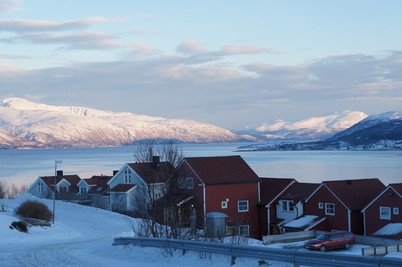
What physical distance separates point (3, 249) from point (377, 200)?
25.4m

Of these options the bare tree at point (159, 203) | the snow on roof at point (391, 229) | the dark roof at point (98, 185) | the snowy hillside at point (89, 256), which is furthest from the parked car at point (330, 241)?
the dark roof at point (98, 185)

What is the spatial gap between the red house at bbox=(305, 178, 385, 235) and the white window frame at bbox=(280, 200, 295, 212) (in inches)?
60.1

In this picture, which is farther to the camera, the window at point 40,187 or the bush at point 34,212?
the window at point 40,187

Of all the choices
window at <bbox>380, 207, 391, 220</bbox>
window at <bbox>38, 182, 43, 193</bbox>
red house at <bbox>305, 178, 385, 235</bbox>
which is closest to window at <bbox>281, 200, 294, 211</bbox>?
red house at <bbox>305, 178, 385, 235</bbox>

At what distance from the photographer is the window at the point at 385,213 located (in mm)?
41463

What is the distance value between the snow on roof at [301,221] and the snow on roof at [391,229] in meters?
4.89

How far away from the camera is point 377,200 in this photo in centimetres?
4209

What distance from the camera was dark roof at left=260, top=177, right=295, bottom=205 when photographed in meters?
48.8

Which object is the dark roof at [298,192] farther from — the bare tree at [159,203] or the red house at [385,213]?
the bare tree at [159,203]

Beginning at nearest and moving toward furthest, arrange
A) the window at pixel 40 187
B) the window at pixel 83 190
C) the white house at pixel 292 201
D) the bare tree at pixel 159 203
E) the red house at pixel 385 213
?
the bare tree at pixel 159 203 → the red house at pixel 385 213 → the white house at pixel 292 201 → the window at pixel 83 190 → the window at pixel 40 187

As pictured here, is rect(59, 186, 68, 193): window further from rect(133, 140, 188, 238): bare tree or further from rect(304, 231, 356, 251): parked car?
rect(304, 231, 356, 251): parked car

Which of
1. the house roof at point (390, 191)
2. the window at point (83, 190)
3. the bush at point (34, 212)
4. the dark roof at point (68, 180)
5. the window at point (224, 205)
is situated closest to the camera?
the house roof at point (390, 191)

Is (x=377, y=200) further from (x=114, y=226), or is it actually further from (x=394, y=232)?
(x=114, y=226)

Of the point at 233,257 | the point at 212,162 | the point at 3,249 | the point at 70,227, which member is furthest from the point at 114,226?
the point at 233,257
